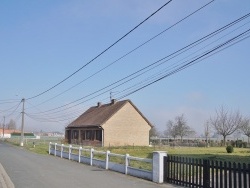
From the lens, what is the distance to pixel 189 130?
375ft

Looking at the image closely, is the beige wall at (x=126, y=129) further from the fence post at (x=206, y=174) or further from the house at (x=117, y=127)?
the fence post at (x=206, y=174)

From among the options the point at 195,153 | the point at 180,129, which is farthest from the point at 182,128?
the point at 195,153

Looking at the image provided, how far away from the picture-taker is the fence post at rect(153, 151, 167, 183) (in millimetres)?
15281

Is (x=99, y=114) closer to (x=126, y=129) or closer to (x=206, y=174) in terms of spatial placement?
(x=126, y=129)

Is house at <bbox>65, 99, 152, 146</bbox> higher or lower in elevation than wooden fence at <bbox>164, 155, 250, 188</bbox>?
higher

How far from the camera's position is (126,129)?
61.4m

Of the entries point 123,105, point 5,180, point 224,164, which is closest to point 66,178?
point 5,180

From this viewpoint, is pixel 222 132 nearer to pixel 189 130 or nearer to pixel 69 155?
pixel 189 130

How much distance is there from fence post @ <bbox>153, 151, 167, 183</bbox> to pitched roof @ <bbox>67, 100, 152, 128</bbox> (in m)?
43.2

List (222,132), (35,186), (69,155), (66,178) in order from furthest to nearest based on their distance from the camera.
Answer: (222,132)
(69,155)
(66,178)
(35,186)

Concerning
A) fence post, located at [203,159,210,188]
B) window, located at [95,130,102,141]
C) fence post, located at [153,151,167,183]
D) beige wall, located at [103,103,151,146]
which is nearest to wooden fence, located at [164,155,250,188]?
fence post, located at [203,159,210,188]

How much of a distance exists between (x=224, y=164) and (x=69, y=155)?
18770 mm

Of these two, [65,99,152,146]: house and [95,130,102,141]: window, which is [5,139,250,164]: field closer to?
[65,99,152,146]: house

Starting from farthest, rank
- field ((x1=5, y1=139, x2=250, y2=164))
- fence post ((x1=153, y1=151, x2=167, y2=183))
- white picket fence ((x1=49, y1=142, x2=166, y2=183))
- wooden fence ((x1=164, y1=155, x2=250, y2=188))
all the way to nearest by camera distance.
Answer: field ((x1=5, y1=139, x2=250, y2=164)), white picket fence ((x1=49, y1=142, x2=166, y2=183)), fence post ((x1=153, y1=151, x2=167, y2=183)), wooden fence ((x1=164, y1=155, x2=250, y2=188))
